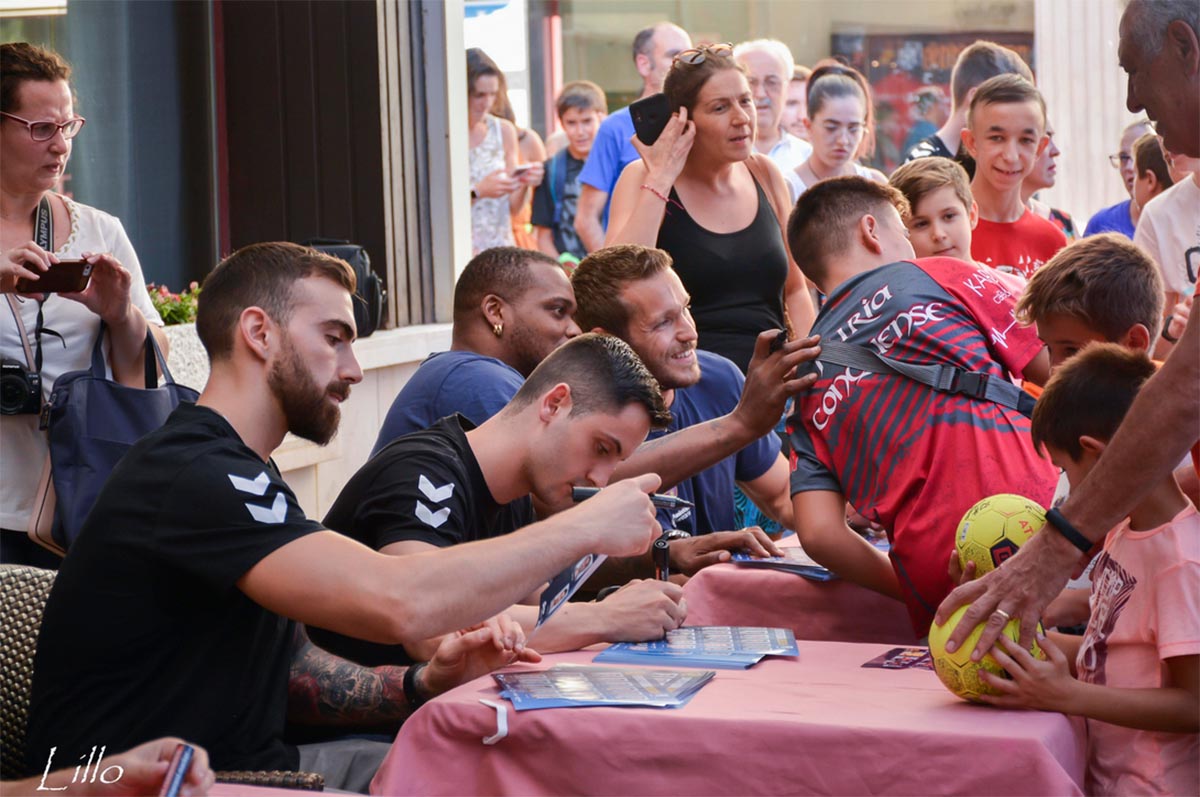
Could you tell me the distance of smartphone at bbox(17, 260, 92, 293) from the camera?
3.34 metres

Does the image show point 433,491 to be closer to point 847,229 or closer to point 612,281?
point 847,229

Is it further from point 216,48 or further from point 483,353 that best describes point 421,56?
point 483,353

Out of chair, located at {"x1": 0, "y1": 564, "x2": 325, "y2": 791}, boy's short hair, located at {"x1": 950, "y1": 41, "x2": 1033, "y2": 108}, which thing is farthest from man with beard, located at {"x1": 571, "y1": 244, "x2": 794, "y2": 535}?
boy's short hair, located at {"x1": 950, "y1": 41, "x2": 1033, "y2": 108}

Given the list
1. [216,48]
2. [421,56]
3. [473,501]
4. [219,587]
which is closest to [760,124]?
[421,56]

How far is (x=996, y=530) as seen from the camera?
2.52 metres

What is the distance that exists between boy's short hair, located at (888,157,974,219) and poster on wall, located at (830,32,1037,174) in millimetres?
7258

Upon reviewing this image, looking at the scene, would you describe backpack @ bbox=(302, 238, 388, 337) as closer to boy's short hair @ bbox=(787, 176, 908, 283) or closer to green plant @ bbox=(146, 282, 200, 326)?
green plant @ bbox=(146, 282, 200, 326)

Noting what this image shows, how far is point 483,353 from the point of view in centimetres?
409

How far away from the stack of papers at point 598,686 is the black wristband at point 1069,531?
60 centimetres

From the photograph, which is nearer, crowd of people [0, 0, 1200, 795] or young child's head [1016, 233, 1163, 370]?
crowd of people [0, 0, 1200, 795]

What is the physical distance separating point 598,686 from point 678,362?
182 centimetres

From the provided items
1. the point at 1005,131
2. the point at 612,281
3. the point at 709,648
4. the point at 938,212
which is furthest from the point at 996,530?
the point at 1005,131

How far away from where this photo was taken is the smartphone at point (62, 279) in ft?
11.0

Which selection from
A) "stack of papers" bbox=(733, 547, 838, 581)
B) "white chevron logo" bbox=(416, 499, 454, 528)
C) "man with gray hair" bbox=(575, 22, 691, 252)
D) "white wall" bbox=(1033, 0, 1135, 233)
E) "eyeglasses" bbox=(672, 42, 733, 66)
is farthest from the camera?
"white wall" bbox=(1033, 0, 1135, 233)
